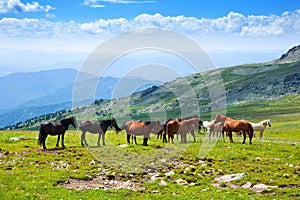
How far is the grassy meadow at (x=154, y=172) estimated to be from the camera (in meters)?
17.7

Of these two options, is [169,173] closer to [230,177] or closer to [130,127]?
[230,177]

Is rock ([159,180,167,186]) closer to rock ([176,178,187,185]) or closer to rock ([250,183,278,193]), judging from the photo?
rock ([176,178,187,185])

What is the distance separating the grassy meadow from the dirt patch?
0.07 metres

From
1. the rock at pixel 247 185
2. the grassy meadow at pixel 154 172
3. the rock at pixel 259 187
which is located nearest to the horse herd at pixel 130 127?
the grassy meadow at pixel 154 172

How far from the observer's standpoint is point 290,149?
30.1 metres

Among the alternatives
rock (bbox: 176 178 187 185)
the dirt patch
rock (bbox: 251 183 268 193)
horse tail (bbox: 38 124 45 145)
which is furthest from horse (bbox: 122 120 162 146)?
rock (bbox: 251 183 268 193)

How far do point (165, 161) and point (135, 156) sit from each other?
279cm

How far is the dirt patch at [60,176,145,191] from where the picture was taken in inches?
768

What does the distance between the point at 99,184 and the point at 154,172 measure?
4.06 m

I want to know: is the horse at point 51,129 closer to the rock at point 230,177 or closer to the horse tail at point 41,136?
the horse tail at point 41,136

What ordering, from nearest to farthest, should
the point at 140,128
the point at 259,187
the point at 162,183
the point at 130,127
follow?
the point at 259,187 < the point at 162,183 < the point at 140,128 < the point at 130,127

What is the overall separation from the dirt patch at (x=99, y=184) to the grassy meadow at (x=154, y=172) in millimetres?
68

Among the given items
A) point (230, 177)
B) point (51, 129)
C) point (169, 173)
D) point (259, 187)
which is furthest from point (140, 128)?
point (259, 187)

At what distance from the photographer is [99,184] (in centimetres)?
2028
